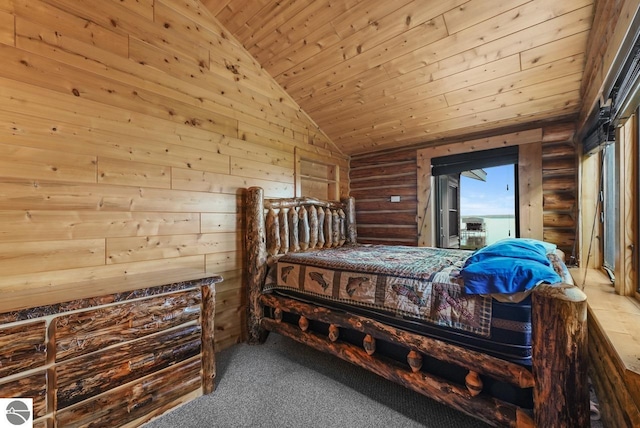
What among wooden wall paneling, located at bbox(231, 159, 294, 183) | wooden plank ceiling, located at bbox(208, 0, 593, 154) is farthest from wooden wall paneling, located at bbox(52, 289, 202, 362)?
wooden plank ceiling, located at bbox(208, 0, 593, 154)

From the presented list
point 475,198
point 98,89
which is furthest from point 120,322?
point 475,198

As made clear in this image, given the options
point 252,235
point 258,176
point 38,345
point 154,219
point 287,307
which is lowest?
point 287,307

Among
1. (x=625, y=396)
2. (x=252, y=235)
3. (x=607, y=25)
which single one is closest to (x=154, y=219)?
Answer: (x=252, y=235)

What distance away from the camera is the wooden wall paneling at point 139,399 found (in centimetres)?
140

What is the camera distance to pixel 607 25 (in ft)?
5.14

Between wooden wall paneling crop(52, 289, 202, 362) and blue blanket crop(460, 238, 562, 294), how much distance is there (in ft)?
5.76

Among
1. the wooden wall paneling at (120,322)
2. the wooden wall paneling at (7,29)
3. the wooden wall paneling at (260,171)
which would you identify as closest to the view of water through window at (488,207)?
the wooden wall paneling at (260,171)

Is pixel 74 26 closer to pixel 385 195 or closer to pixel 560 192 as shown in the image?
pixel 385 195

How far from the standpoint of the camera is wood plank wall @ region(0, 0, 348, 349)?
1.61m

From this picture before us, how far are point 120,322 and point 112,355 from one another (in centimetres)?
18

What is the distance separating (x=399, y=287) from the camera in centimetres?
175

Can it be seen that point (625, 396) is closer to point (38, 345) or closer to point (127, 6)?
point (38, 345)

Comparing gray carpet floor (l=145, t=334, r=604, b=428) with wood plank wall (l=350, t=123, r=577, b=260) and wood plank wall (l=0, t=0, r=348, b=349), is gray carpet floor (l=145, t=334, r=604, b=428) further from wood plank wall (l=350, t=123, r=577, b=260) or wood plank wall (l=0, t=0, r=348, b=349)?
wood plank wall (l=350, t=123, r=577, b=260)

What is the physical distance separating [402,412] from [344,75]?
9.63 ft
